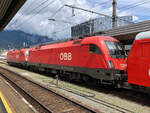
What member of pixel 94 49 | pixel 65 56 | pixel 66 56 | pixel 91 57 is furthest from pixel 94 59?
pixel 65 56

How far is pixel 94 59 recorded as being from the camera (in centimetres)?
1020

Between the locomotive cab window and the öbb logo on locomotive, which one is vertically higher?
the locomotive cab window

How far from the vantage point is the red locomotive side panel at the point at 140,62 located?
280 inches

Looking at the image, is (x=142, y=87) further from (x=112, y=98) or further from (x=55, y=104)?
(x=55, y=104)

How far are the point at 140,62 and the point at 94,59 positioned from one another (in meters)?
3.38

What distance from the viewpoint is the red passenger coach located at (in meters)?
9.34

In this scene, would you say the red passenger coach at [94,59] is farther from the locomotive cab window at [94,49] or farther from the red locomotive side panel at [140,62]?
the red locomotive side panel at [140,62]

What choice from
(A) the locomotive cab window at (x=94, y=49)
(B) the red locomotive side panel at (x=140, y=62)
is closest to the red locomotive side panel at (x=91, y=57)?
(A) the locomotive cab window at (x=94, y=49)

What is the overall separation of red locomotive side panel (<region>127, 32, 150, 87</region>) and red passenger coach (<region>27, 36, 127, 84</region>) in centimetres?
129

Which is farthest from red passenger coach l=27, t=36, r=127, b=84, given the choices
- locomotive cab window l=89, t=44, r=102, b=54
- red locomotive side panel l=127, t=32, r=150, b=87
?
red locomotive side panel l=127, t=32, r=150, b=87

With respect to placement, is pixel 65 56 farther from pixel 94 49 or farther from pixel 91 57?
pixel 94 49

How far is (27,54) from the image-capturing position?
23.7 metres

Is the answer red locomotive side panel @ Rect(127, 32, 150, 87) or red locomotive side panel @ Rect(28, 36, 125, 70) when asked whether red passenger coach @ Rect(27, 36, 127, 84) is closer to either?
red locomotive side panel @ Rect(28, 36, 125, 70)

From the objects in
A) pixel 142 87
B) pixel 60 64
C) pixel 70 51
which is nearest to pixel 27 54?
pixel 60 64
